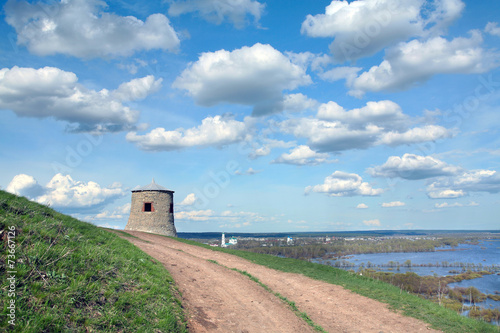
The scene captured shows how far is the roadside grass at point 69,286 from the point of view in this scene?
5609 millimetres

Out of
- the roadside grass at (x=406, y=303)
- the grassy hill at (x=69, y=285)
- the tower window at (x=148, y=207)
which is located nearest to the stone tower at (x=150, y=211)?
the tower window at (x=148, y=207)

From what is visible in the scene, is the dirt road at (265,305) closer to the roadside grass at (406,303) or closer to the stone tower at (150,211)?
the roadside grass at (406,303)

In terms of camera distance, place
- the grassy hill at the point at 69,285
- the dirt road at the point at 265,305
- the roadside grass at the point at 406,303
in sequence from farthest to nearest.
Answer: the roadside grass at the point at 406,303
the dirt road at the point at 265,305
the grassy hill at the point at 69,285

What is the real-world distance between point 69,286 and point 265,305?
650cm

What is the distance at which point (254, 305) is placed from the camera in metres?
10.7

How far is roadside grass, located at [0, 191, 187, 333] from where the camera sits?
5609mm

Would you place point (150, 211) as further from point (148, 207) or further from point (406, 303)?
point (406, 303)

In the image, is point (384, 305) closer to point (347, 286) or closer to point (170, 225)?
point (347, 286)

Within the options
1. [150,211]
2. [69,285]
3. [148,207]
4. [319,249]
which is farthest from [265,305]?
[319,249]

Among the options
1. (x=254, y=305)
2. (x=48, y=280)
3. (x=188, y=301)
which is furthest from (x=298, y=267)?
(x=48, y=280)

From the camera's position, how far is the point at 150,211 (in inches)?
1205

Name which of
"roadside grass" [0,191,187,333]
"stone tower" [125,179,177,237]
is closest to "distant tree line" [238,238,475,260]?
"stone tower" [125,179,177,237]

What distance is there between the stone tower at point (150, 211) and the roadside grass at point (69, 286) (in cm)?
2152

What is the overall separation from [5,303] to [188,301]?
17.3ft
